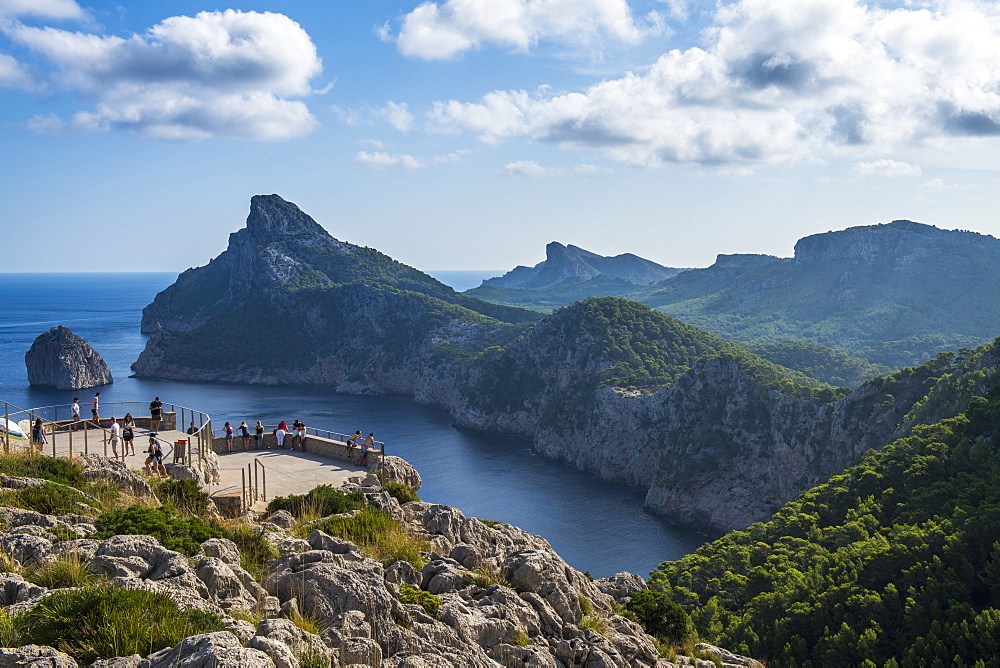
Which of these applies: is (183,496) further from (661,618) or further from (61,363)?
(61,363)

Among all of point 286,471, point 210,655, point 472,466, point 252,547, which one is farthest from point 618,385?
point 210,655

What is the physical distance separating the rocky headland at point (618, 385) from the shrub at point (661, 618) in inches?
2017

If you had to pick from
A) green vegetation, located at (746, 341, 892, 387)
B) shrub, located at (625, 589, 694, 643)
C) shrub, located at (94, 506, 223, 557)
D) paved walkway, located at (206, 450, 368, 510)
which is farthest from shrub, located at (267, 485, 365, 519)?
green vegetation, located at (746, 341, 892, 387)

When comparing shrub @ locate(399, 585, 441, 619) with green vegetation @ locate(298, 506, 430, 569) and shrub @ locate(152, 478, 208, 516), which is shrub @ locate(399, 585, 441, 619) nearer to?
green vegetation @ locate(298, 506, 430, 569)

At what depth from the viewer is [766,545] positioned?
54344 millimetres

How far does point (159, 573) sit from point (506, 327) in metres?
170

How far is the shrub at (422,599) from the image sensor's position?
47.4ft

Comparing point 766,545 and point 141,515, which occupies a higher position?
point 141,515

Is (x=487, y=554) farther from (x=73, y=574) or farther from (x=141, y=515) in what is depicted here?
(x=73, y=574)

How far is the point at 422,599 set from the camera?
14.8m

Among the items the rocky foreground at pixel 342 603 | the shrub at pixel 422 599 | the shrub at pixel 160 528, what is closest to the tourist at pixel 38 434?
the rocky foreground at pixel 342 603

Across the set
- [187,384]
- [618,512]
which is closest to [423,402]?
[187,384]

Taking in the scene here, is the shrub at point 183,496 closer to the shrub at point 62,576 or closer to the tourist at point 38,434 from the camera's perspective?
the shrub at point 62,576

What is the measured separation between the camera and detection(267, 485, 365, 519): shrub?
21.7 metres
